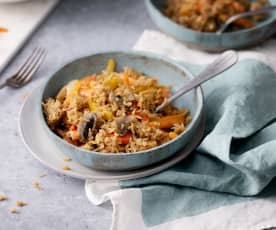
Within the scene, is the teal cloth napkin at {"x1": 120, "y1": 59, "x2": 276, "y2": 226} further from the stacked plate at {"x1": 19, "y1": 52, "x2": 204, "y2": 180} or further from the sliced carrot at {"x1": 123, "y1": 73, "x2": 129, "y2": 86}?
the sliced carrot at {"x1": 123, "y1": 73, "x2": 129, "y2": 86}

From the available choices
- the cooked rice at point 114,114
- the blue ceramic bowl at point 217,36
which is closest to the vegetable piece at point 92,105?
the cooked rice at point 114,114

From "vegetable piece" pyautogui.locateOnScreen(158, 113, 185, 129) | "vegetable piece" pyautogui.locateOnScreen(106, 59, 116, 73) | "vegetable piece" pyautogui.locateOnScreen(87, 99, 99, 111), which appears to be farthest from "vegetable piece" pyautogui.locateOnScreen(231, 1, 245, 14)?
"vegetable piece" pyautogui.locateOnScreen(87, 99, 99, 111)

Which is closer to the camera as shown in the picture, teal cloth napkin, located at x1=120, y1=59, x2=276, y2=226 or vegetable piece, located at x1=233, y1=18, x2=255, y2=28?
teal cloth napkin, located at x1=120, y1=59, x2=276, y2=226

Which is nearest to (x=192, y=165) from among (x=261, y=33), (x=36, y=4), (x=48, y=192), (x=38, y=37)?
(x=48, y=192)

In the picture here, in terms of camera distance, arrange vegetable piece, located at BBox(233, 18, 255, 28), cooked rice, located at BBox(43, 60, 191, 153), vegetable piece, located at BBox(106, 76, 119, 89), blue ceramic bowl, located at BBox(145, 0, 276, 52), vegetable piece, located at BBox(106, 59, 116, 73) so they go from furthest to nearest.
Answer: vegetable piece, located at BBox(233, 18, 255, 28) < blue ceramic bowl, located at BBox(145, 0, 276, 52) < vegetable piece, located at BBox(106, 59, 116, 73) < vegetable piece, located at BBox(106, 76, 119, 89) < cooked rice, located at BBox(43, 60, 191, 153)

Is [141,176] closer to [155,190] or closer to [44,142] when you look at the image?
[155,190]

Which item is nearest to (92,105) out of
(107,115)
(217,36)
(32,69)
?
(107,115)

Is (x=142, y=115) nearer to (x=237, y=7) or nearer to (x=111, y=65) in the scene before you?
(x=111, y=65)
